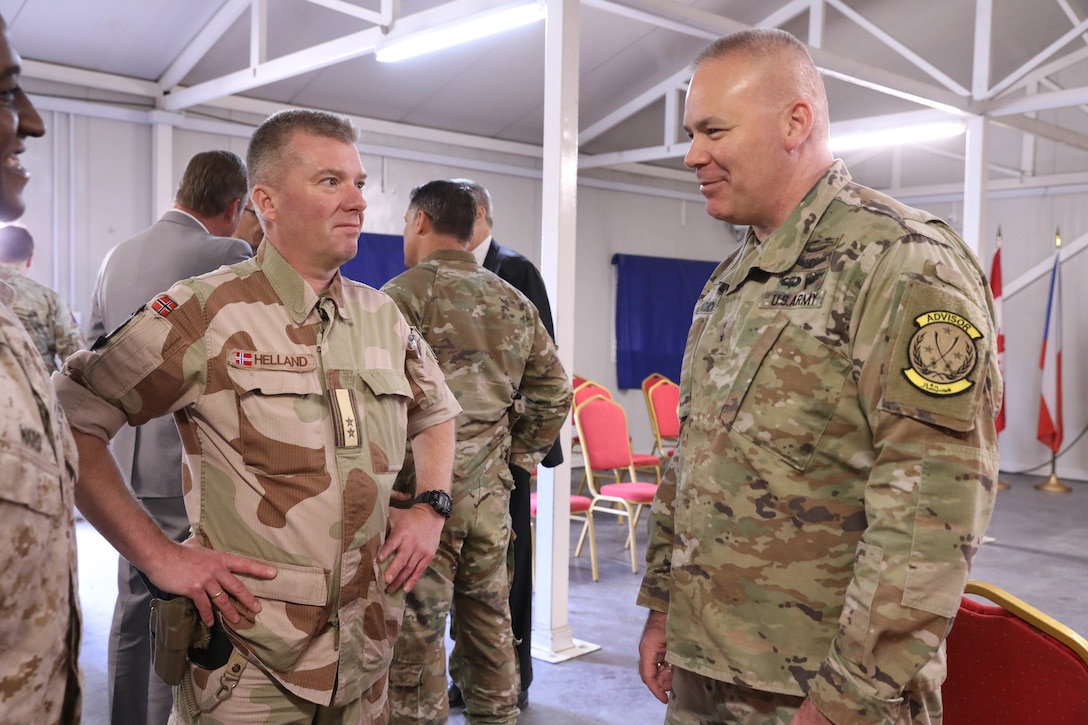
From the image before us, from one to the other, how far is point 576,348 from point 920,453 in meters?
9.24

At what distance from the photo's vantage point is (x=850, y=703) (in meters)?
1.29

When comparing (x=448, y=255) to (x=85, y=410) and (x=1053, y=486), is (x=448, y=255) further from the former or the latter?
(x=1053, y=486)

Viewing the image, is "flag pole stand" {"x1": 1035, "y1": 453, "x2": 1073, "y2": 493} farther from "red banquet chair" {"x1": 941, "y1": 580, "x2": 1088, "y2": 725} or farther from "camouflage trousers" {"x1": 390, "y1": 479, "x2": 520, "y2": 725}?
"red banquet chair" {"x1": 941, "y1": 580, "x2": 1088, "y2": 725}

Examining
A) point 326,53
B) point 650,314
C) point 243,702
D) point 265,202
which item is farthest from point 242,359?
point 650,314

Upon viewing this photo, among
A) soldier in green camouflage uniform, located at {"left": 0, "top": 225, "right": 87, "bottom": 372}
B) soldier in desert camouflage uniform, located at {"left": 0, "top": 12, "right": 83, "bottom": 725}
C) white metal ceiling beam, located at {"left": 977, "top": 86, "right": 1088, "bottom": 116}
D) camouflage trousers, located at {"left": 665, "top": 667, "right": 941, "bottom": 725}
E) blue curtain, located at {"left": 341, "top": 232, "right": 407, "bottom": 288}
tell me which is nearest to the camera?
soldier in desert camouflage uniform, located at {"left": 0, "top": 12, "right": 83, "bottom": 725}

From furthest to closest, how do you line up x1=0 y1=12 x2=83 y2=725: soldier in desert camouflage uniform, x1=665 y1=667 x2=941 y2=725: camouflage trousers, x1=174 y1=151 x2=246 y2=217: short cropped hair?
x1=174 y1=151 x2=246 y2=217: short cropped hair, x1=665 y1=667 x2=941 y2=725: camouflage trousers, x1=0 y1=12 x2=83 y2=725: soldier in desert camouflage uniform

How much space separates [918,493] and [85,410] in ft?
4.47

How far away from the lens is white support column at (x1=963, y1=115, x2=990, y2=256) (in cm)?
702

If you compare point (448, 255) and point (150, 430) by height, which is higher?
point (448, 255)

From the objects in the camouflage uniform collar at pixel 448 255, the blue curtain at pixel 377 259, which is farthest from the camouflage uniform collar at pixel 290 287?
the blue curtain at pixel 377 259

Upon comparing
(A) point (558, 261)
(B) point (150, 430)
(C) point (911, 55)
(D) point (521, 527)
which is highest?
(C) point (911, 55)

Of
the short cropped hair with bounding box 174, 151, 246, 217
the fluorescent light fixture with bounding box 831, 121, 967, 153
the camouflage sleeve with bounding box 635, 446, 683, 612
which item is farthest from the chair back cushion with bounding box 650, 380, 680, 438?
the camouflage sleeve with bounding box 635, 446, 683, 612

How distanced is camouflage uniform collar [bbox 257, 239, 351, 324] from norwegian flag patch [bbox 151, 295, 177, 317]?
7.6 inches

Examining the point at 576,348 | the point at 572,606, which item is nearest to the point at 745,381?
the point at 572,606
